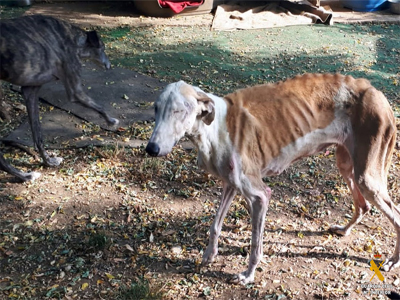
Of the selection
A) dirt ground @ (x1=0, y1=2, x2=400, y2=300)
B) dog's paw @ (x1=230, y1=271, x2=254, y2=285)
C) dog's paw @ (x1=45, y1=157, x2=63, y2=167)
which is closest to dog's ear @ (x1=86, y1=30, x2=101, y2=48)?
dirt ground @ (x1=0, y1=2, x2=400, y2=300)

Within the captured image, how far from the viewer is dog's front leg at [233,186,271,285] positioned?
3189 millimetres

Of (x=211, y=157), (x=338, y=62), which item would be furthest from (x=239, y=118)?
(x=338, y=62)

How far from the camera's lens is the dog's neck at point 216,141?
3.04 meters

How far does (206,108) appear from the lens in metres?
2.87

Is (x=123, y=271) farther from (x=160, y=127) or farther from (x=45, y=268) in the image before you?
(x=160, y=127)

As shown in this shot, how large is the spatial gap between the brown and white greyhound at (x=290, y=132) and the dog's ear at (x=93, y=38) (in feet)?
8.08

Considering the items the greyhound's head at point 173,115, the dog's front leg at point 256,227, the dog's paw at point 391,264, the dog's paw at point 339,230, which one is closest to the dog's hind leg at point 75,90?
the greyhound's head at point 173,115

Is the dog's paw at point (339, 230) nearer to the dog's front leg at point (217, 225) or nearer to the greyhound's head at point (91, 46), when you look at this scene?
the dog's front leg at point (217, 225)

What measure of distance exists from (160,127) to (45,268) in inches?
69.5

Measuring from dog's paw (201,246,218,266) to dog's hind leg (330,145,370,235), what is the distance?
3.84ft

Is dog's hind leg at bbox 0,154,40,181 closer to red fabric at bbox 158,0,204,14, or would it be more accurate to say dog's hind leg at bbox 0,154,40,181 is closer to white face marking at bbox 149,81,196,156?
white face marking at bbox 149,81,196,156

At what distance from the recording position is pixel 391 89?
6.71 metres

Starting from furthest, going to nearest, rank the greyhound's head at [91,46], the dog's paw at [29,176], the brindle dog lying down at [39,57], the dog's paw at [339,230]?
the greyhound's head at [91,46] < the dog's paw at [29,176] < the brindle dog lying down at [39,57] < the dog's paw at [339,230]

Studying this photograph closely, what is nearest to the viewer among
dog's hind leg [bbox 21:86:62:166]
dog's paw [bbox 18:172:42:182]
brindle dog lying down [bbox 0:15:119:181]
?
brindle dog lying down [bbox 0:15:119:181]
